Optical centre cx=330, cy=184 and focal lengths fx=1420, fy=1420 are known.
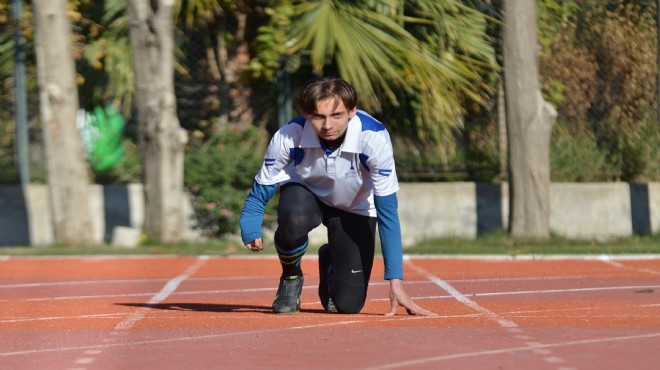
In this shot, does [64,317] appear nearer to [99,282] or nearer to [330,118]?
[330,118]

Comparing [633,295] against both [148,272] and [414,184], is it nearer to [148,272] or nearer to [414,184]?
[148,272]

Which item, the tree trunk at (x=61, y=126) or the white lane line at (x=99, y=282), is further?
the tree trunk at (x=61, y=126)

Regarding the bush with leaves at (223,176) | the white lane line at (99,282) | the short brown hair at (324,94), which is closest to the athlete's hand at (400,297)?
the short brown hair at (324,94)

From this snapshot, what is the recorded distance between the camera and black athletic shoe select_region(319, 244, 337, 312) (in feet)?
29.1

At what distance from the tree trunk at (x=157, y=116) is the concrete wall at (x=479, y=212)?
1079 millimetres

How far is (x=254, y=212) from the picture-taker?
A: 8250 mm

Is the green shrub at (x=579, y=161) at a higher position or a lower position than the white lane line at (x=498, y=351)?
higher

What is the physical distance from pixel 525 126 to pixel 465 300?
23.2 ft

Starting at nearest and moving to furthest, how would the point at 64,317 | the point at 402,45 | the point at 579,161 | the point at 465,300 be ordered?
1. the point at 64,317
2. the point at 465,300
3. the point at 402,45
4. the point at 579,161

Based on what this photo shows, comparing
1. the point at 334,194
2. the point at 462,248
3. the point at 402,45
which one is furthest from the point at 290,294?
the point at 402,45

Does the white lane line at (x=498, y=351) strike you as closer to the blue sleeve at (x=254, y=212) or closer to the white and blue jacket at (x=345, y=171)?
the white and blue jacket at (x=345, y=171)

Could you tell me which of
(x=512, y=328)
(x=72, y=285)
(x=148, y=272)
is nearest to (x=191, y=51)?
(x=148, y=272)

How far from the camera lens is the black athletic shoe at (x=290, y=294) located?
340 inches

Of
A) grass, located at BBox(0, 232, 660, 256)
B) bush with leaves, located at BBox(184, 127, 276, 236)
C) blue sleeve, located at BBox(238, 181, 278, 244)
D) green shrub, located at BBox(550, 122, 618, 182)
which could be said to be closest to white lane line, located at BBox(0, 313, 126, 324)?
blue sleeve, located at BBox(238, 181, 278, 244)
